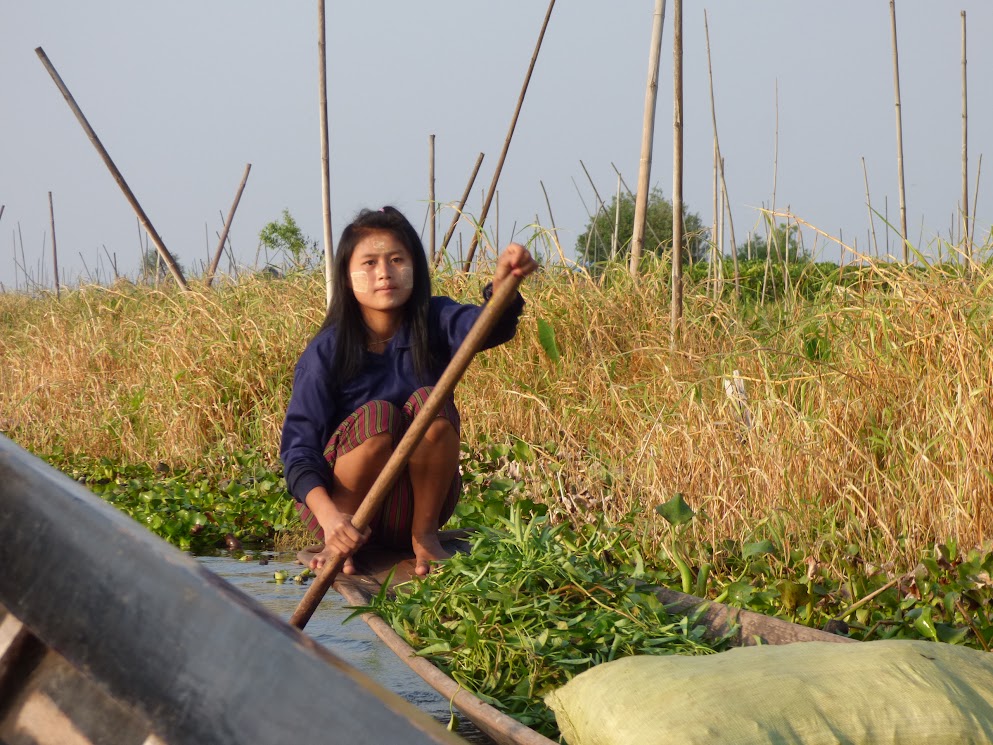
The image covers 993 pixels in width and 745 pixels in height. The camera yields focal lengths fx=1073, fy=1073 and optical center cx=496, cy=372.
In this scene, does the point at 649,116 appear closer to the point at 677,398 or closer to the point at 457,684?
the point at 677,398

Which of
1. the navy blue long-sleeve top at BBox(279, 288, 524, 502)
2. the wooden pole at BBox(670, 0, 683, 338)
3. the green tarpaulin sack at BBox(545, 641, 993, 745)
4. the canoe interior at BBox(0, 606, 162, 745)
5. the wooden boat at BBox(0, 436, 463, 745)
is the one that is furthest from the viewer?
the wooden pole at BBox(670, 0, 683, 338)

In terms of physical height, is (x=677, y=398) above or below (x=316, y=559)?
above

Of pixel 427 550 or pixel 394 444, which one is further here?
pixel 427 550

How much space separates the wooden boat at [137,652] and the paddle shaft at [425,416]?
104 centimetres

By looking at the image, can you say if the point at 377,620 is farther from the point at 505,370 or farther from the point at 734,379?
the point at 505,370

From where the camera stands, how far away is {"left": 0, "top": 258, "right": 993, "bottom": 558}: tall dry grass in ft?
11.3

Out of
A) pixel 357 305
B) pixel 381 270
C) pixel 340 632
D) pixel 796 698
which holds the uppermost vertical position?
pixel 381 270

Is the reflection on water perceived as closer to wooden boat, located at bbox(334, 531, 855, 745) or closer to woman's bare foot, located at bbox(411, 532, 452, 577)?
wooden boat, located at bbox(334, 531, 855, 745)

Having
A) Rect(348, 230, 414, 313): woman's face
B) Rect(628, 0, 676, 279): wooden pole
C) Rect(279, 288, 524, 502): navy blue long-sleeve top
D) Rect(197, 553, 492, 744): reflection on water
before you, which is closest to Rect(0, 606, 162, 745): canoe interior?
Rect(197, 553, 492, 744): reflection on water

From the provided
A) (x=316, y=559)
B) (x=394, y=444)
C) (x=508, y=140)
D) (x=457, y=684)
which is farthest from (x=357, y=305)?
(x=508, y=140)

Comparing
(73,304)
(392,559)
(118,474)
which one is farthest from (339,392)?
(73,304)

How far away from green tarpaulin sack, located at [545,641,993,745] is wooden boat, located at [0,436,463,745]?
3.46ft

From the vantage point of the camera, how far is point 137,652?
0.82 m

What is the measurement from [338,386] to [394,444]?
0.89ft
